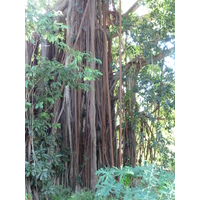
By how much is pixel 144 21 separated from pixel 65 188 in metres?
1.67

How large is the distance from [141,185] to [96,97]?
4.76 ft

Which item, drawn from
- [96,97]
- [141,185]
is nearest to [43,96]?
[96,97]

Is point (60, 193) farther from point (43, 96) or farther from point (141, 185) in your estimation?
Result: point (141, 185)

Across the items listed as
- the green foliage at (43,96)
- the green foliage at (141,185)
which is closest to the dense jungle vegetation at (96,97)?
the green foliage at (43,96)

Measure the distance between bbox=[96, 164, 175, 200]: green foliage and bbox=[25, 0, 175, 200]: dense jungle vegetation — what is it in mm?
719

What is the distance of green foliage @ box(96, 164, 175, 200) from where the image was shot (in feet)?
4.06

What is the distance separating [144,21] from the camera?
9.08ft

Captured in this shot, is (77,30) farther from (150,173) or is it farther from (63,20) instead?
(150,173)

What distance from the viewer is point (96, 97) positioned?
2.73m

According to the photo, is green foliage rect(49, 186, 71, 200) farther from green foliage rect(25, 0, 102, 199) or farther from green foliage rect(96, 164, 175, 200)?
green foliage rect(96, 164, 175, 200)

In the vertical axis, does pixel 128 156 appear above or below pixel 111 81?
below
